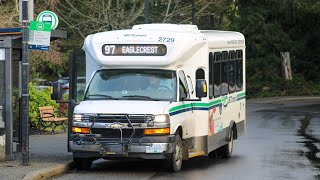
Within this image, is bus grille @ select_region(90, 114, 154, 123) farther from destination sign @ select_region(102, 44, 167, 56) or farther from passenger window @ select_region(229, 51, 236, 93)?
passenger window @ select_region(229, 51, 236, 93)

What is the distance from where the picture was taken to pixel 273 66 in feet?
179

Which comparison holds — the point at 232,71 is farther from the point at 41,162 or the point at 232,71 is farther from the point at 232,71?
the point at 41,162

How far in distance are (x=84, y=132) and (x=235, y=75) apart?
553 centimetres

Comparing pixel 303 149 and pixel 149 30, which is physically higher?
pixel 149 30

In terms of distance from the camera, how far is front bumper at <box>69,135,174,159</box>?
13234 mm

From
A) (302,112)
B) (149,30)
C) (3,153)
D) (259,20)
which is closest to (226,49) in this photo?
(149,30)

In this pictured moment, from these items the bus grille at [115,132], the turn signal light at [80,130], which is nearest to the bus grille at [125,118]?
the bus grille at [115,132]

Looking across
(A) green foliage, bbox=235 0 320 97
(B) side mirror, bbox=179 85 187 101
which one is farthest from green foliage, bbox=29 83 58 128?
(A) green foliage, bbox=235 0 320 97

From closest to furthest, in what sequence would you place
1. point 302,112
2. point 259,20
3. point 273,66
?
1. point 302,112
2. point 259,20
3. point 273,66

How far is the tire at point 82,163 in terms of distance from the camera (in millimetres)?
14359

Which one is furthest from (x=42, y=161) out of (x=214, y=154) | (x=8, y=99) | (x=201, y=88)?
(x=214, y=154)

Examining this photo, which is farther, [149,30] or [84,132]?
[149,30]

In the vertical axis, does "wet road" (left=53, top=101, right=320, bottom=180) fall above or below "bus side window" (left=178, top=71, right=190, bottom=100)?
below

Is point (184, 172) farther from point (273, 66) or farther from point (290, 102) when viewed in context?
point (273, 66)
